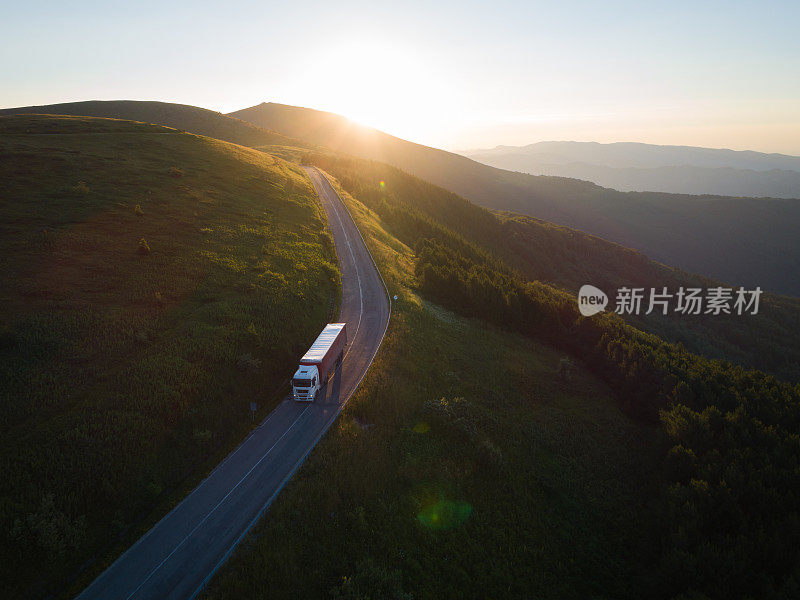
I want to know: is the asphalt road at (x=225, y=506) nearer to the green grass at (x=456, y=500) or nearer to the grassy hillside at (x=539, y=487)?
the green grass at (x=456, y=500)

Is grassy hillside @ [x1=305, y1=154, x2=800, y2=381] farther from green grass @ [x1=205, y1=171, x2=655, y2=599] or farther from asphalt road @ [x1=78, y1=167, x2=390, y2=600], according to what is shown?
asphalt road @ [x1=78, y1=167, x2=390, y2=600]

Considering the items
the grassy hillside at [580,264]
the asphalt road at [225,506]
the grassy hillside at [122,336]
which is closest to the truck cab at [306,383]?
the asphalt road at [225,506]

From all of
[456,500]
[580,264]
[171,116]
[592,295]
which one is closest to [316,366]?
[456,500]

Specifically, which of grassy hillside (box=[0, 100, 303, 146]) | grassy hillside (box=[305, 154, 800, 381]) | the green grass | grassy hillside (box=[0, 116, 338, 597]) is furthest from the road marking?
grassy hillside (box=[0, 100, 303, 146])

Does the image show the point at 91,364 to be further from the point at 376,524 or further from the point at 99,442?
the point at 376,524

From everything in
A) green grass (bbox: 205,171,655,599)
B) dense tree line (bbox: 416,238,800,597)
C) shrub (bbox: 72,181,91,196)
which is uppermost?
shrub (bbox: 72,181,91,196)

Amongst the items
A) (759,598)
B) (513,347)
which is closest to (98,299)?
(513,347)

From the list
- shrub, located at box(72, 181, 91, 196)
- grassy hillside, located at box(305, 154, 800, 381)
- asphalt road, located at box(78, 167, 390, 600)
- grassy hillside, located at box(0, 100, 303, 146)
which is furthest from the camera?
grassy hillside, located at box(0, 100, 303, 146)
